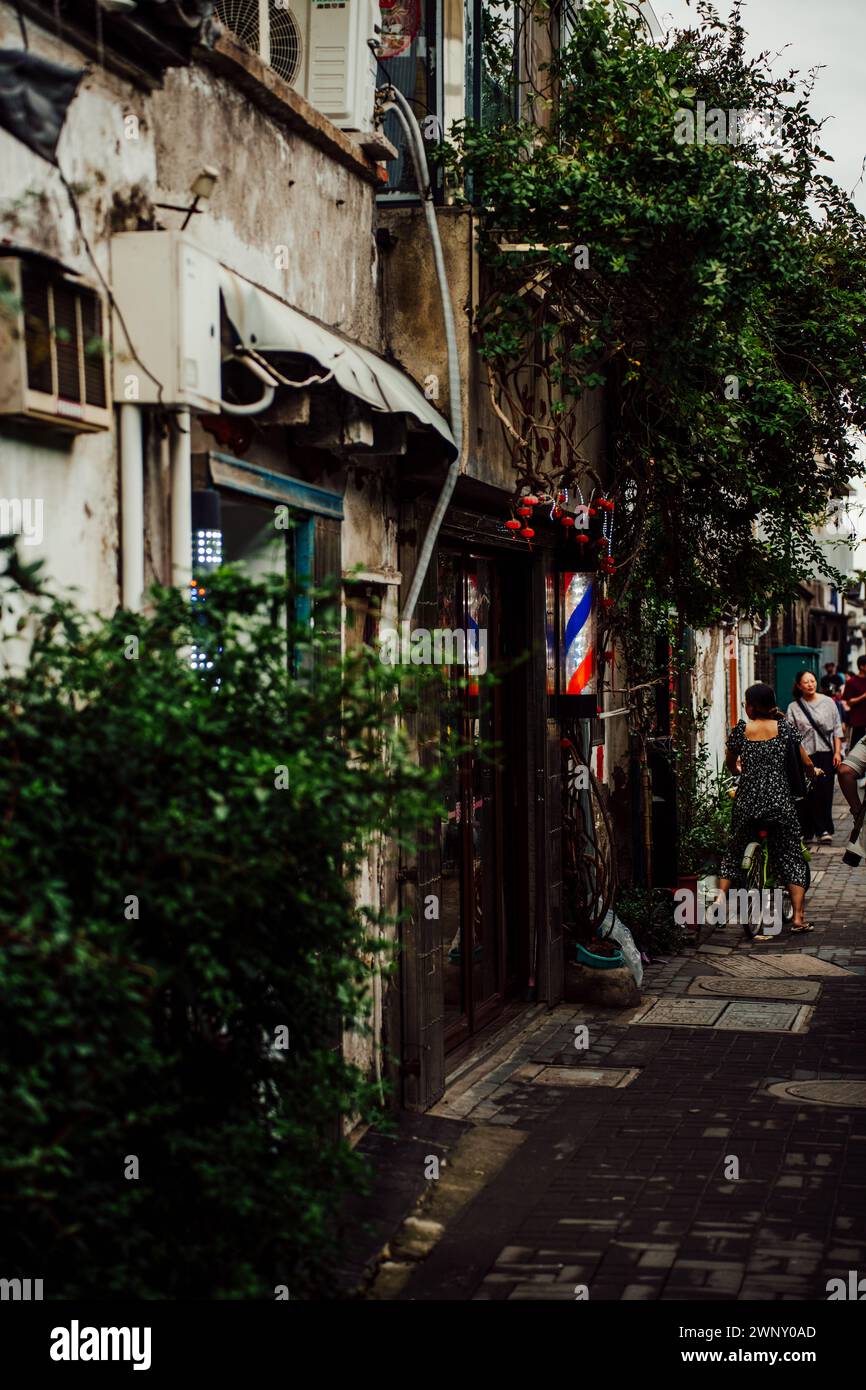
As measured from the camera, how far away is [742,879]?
13.4 m

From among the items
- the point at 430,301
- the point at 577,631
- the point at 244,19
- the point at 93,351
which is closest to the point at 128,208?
the point at 93,351

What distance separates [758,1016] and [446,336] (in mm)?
4831

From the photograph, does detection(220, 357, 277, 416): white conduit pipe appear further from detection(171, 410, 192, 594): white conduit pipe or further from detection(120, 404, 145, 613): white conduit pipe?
detection(120, 404, 145, 613): white conduit pipe

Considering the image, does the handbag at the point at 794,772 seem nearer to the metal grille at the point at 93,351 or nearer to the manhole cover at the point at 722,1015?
the manhole cover at the point at 722,1015

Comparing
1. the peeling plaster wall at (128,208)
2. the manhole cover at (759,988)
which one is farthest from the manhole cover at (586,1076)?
the peeling plaster wall at (128,208)

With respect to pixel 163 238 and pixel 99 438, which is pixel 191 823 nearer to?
pixel 99 438

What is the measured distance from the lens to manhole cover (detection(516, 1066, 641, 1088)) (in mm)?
8703

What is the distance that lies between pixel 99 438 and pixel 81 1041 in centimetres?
226


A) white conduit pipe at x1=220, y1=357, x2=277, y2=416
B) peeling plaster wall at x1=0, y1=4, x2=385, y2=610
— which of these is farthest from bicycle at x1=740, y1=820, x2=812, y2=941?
white conduit pipe at x1=220, y1=357, x2=277, y2=416

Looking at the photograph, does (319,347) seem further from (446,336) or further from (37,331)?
(446,336)

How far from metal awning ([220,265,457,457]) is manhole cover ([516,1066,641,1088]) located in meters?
3.49

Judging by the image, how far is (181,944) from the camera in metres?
3.76

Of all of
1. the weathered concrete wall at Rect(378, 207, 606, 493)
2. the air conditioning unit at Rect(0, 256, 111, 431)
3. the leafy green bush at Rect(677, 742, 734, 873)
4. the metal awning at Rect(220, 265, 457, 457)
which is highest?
the weathered concrete wall at Rect(378, 207, 606, 493)

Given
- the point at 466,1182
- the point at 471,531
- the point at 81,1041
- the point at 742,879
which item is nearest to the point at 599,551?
the point at 471,531
